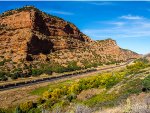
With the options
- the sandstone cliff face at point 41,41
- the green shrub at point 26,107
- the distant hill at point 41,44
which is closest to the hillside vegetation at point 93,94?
the green shrub at point 26,107

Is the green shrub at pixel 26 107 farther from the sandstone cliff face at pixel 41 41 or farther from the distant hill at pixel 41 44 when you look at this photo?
the sandstone cliff face at pixel 41 41

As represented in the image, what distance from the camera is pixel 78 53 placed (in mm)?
121938

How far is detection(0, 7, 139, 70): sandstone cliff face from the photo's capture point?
321ft

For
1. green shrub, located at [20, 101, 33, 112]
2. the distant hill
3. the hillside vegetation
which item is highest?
the distant hill

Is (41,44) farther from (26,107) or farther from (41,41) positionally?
(26,107)

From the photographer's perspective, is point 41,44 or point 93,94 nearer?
point 93,94

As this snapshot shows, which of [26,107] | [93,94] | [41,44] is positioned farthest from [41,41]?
[26,107]

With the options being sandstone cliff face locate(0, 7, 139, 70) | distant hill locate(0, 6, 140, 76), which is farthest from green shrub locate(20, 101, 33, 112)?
sandstone cliff face locate(0, 7, 139, 70)

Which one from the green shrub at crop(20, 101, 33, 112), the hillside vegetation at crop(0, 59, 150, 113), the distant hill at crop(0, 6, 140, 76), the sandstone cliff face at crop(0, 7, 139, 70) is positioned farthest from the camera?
the sandstone cliff face at crop(0, 7, 139, 70)

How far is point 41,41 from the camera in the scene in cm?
10756

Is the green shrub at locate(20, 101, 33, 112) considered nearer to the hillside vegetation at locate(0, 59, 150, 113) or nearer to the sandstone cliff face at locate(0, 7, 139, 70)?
the hillside vegetation at locate(0, 59, 150, 113)

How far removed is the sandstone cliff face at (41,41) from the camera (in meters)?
97.8

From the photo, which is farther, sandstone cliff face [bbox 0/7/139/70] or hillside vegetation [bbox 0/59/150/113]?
sandstone cliff face [bbox 0/7/139/70]

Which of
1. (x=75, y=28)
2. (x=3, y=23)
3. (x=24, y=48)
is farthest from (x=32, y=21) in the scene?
(x=75, y=28)
